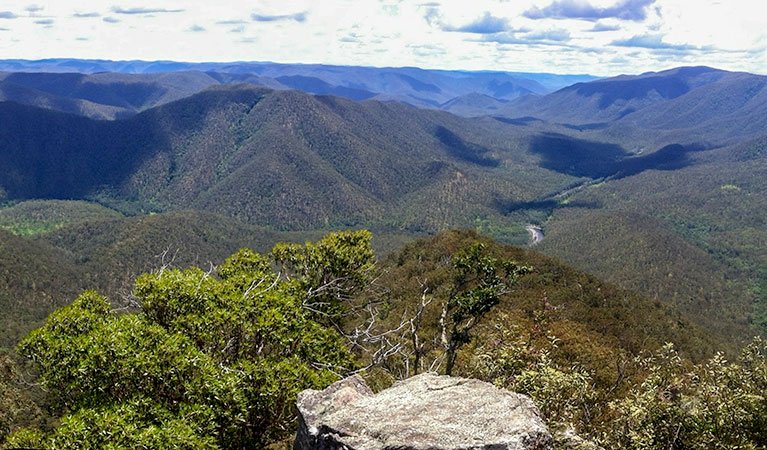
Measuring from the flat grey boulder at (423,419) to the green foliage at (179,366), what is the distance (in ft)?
9.64

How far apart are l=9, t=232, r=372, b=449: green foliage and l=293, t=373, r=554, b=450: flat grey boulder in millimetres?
2937

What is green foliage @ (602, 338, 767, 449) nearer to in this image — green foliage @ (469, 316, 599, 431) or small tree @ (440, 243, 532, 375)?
green foliage @ (469, 316, 599, 431)

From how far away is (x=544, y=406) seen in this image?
17.5 metres

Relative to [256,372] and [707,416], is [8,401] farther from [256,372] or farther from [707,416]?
[707,416]

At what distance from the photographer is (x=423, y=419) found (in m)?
13.9

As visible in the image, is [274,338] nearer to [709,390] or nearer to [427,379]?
[427,379]

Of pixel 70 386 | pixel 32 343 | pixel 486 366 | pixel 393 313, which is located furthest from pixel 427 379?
pixel 393 313

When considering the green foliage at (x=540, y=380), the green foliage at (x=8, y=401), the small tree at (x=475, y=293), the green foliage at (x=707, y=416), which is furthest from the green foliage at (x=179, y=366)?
the green foliage at (x=8, y=401)

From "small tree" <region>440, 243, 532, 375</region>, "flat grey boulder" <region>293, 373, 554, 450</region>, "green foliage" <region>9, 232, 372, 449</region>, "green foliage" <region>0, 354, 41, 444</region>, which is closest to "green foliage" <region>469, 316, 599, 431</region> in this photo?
"small tree" <region>440, 243, 532, 375</region>

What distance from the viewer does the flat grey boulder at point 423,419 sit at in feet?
42.2

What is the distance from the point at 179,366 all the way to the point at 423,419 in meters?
9.32

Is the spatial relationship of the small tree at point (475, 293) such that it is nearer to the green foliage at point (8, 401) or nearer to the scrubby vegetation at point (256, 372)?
the scrubby vegetation at point (256, 372)

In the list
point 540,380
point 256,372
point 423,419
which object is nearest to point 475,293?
point 540,380

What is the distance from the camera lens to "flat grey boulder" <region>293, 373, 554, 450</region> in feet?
42.2
